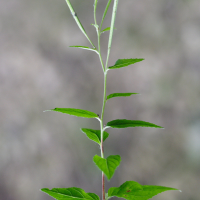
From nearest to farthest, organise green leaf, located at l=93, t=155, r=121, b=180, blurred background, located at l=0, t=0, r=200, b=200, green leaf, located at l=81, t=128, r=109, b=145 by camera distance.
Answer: green leaf, located at l=93, t=155, r=121, b=180, green leaf, located at l=81, t=128, r=109, b=145, blurred background, located at l=0, t=0, r=200, b=200

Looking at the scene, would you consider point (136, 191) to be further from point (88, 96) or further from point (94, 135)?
point (88, 96)

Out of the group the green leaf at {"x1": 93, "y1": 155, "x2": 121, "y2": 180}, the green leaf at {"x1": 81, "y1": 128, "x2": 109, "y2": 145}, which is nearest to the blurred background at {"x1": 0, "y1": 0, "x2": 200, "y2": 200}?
the green leaf at {"x1": 81, "y1": 128, "x2": 109, "y2": 145}

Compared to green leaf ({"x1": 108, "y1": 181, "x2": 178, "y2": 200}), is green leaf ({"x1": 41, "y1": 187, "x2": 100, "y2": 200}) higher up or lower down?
lower down

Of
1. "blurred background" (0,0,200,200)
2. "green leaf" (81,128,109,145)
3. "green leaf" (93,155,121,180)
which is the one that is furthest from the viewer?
"blurred background" (0,0,200,200)

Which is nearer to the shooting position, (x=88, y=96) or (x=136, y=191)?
(x=136, y=191)

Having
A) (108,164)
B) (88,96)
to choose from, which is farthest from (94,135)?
(88,96)

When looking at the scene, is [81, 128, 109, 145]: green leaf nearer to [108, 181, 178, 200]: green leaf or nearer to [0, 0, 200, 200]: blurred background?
[108, 181, 178, 200]: green leaf

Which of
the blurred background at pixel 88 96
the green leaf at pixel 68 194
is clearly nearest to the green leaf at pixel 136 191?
the green leaf at pixel 68 194

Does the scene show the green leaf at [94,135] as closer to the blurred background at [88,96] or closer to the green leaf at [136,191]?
the green leaf at [136,191]

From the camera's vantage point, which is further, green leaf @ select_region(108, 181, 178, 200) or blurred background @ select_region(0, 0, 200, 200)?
blurred background @ select_region(0, 0, 200, 200)
